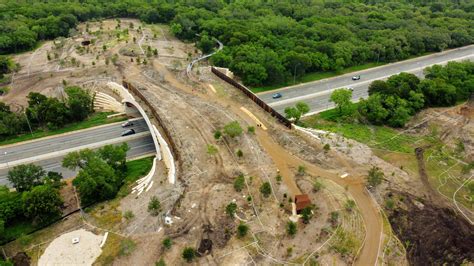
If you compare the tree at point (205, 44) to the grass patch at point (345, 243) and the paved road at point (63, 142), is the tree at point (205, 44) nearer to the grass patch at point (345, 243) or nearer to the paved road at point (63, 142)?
the paved road at point (63, 142)

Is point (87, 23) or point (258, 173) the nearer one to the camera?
point (258, 173)

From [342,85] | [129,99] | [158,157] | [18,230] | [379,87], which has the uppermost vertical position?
[379,87]

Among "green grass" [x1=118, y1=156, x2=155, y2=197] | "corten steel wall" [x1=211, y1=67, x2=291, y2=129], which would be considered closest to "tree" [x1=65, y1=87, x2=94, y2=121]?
"green grass" [x1=118, y1=156, x2=155, y2=197]

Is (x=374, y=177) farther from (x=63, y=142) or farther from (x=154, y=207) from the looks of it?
(x=63, y=142)

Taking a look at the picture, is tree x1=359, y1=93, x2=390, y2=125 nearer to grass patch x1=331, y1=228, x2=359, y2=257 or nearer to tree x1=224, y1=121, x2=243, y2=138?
tree x1=224, y1=121, x2=243, y2=138

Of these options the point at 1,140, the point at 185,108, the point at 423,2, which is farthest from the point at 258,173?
the point at 423,2

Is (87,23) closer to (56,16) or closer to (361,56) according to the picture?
(56,16)

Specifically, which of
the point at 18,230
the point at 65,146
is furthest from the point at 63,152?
the point at 18,230
